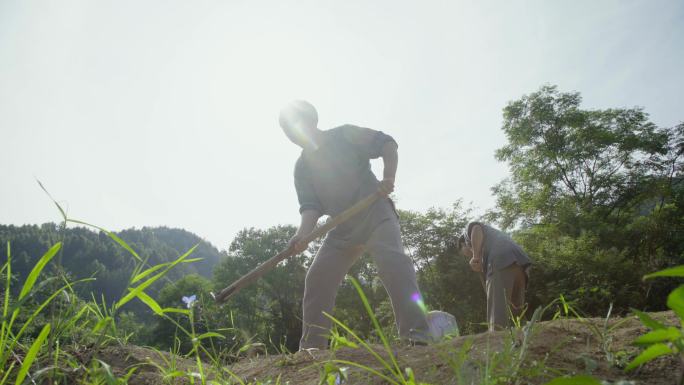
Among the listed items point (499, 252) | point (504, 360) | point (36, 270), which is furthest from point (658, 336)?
point (499, 252)

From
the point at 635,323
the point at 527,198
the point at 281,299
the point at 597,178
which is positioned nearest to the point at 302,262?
the point at 281,299

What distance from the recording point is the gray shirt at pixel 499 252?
3980 millimetres

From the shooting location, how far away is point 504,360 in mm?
1020

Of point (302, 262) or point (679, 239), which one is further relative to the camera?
point (302, 262)

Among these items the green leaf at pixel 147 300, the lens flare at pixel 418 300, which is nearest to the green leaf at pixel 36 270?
the green leaf at pixel 147 300

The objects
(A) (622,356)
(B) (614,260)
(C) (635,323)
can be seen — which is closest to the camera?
(A) (622,356)

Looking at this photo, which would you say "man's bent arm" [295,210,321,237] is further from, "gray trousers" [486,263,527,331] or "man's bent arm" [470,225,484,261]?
"gray trousers" [486,263,527,331]

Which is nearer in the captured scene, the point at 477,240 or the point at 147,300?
the point at 147,300

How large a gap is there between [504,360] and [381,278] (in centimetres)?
198

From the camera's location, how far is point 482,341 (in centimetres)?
157

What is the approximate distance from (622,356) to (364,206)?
82.6 inches

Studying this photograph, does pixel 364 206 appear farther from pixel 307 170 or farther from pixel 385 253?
pixel 307 170

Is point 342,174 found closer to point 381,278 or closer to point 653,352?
point 381,278

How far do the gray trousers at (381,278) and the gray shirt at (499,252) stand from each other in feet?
4.94
